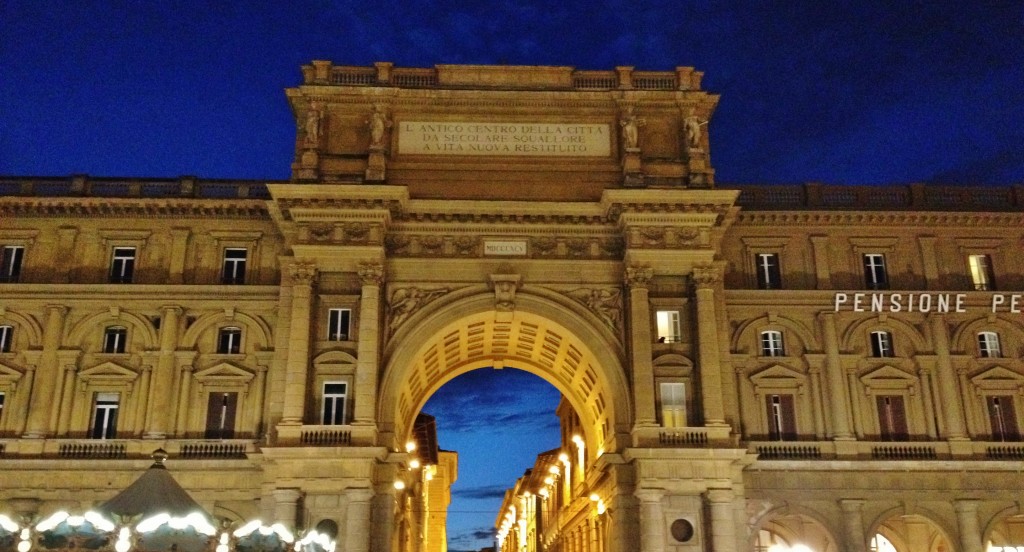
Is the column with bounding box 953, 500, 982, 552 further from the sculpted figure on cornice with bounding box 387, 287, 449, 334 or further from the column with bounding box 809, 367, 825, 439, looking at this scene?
the sculpted figure on cornice with bounding box 387, 287, 449, 334

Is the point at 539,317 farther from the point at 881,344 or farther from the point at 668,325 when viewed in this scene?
the point at 881,344

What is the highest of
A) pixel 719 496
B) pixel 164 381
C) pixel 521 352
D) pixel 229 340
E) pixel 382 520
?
pixel 521 352

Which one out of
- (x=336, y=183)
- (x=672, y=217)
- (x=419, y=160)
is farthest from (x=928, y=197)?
(x=336, y=183)

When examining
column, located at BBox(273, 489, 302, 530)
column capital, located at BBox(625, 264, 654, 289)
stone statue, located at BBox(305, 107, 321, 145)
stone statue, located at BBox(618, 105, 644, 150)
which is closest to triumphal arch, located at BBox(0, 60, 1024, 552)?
stone statue, located at BBox(305, 107, 321, 145)

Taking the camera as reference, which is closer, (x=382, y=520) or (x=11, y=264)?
(x=382, y=520)

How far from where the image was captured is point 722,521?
38281mm

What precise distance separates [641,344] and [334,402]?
12653 millimetres

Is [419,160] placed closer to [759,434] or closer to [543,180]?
[543,180]

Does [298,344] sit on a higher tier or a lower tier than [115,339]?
lower

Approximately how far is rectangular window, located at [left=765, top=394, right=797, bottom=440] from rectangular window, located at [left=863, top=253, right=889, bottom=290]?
264 inches

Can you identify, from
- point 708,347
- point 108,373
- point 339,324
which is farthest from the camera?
point 108,373

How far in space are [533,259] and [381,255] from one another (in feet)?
21.3

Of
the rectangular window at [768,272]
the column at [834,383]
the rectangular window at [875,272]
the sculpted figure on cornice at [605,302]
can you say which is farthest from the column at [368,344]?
the rectangular window at [875,272]

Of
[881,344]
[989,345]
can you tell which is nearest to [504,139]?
[881,344]
